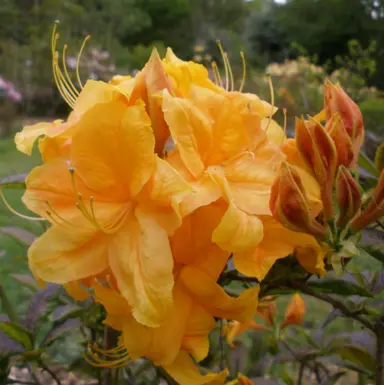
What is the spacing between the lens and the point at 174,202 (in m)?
0.54

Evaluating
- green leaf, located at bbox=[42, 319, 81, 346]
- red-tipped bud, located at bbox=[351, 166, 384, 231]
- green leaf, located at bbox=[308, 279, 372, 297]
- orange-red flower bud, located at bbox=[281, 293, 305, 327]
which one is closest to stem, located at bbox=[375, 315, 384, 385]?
green leaf, located at bbox=[308, 279, 372, 297]

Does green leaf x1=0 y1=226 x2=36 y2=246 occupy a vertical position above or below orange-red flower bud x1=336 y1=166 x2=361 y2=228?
below

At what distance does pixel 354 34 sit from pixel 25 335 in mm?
16180

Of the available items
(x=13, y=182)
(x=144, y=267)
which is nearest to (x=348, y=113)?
(x=144, y=267)

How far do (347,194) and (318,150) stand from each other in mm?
50

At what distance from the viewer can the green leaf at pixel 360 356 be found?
0.82m

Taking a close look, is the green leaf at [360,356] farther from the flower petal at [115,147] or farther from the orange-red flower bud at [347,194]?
the flower petal at [115,147]

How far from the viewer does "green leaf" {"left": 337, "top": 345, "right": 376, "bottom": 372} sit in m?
0.82

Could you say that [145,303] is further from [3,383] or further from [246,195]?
[3,383]

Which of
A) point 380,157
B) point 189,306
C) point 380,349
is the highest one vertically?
point 380,157

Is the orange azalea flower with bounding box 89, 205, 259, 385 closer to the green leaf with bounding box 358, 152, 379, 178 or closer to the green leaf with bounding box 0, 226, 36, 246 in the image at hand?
the green leaf with bounding box 358, 152, 379, 178

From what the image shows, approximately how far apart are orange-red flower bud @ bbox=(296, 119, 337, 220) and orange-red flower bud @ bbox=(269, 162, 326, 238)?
1.4 inches

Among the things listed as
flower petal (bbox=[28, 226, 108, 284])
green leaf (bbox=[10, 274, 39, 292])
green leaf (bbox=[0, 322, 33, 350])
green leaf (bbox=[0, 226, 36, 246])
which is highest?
flower petal (bbox=[28, 226, 108, 284])

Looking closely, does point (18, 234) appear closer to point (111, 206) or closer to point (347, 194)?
point (111, 206)
